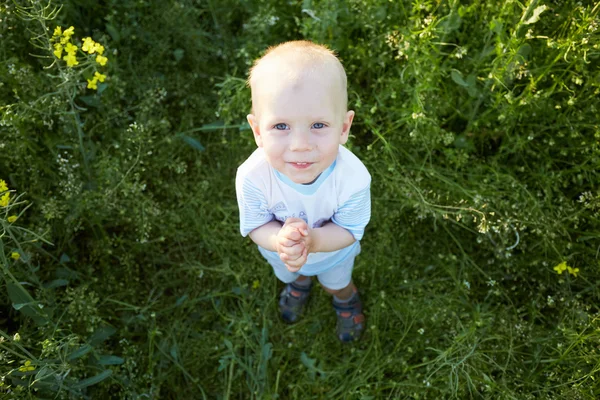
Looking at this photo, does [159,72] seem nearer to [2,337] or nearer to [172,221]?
[172,221]

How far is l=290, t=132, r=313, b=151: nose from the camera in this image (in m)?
1.65

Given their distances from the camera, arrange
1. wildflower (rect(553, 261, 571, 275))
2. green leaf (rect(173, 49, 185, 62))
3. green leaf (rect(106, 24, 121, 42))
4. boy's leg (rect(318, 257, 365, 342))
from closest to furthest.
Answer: wildflower (rect(553, 261, 571, 275)), boy's leg (rect(318, 257, 365, 342)), green leaf (rect(106, 24, 121, 42)), green leaf (rect(173, 49, 185, 62))

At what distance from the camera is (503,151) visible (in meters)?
2.89

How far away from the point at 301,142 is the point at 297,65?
0.23m

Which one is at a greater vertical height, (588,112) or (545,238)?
(588,112)

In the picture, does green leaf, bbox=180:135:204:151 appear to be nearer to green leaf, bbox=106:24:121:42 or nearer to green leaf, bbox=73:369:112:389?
green leaf, bbox=106:24:121:42

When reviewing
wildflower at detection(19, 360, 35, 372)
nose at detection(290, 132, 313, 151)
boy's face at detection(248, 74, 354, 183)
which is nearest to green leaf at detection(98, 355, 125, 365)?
wildflower at detection(19, 360, 35, 372)

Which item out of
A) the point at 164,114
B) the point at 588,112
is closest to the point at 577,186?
the point at 588,112

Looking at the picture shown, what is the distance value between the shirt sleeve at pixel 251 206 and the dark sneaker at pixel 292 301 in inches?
32.2

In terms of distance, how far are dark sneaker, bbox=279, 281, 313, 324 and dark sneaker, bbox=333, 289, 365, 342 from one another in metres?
0.17

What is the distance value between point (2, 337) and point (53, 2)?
5.69 ft

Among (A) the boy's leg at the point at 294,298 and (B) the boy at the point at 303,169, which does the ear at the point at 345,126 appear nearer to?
(B) the boy at the point at 303,169

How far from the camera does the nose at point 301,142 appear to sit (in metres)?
1.65

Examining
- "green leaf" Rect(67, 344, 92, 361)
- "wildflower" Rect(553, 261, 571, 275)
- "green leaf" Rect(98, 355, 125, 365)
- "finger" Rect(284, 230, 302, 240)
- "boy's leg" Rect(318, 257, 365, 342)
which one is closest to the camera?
"finger" Rect(284, 230, 302, 240)
